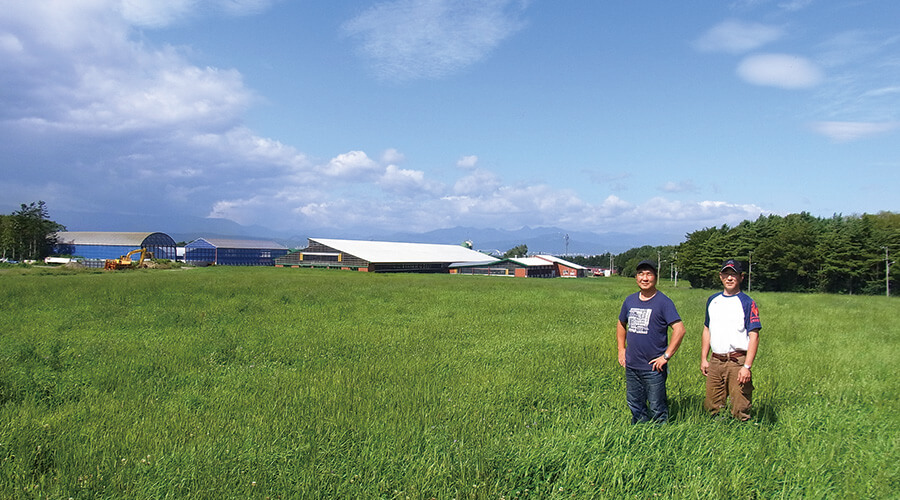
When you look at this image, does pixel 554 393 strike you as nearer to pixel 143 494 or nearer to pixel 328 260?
pixel 143 494

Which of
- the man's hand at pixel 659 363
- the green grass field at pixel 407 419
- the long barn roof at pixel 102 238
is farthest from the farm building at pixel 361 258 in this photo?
the man's hand at pixel 659 363

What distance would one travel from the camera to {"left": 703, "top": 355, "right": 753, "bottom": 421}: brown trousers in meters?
5.43

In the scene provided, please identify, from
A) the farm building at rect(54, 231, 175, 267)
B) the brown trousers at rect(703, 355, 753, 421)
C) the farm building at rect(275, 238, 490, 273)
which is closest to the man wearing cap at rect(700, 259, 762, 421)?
the brown trousers at rect(703, 355, 753, 421)

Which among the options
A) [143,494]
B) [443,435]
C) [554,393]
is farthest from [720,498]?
[143,494]

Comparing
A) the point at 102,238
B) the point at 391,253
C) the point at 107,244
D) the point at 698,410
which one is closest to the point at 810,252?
the point at 698,410

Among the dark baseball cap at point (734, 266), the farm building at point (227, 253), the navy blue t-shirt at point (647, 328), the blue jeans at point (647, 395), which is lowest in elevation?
the blue jeans at point (647, 395)

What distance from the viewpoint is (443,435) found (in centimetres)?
491

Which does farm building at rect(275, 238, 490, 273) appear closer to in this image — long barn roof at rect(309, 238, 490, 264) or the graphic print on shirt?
long barn roof at rect(309, 238, 490, 264)

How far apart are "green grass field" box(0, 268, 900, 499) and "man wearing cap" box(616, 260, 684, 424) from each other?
0.27 metres

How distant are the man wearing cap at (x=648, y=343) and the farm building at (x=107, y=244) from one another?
320 ft

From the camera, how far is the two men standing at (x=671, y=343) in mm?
5090

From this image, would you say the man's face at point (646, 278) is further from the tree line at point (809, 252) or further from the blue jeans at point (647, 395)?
the tree line at point (809, 252)

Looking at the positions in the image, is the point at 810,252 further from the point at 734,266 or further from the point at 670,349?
the point at 670,349

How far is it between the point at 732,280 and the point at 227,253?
10066cm
